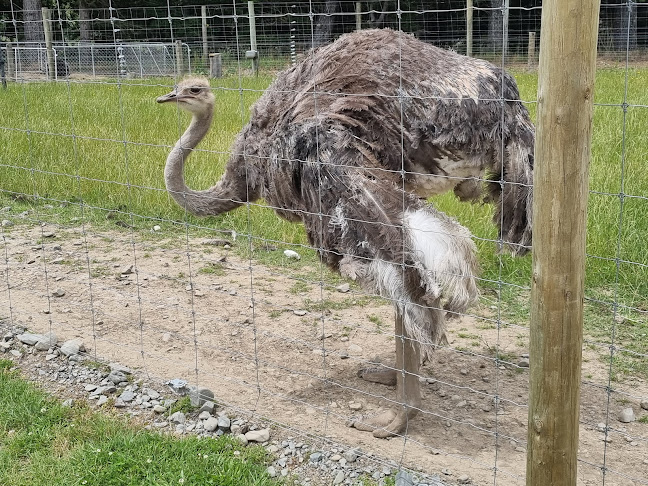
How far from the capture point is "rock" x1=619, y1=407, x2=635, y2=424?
385 cm

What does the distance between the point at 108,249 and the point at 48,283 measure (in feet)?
2.68

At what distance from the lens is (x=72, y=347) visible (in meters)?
4.48

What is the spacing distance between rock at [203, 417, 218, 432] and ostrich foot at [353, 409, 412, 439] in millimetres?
637

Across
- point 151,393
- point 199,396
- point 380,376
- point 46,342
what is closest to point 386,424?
point 380,376

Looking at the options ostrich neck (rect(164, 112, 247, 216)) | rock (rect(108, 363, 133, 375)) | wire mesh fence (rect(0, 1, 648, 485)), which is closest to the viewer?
wire mesh fence (rect(0, 1, 648, 485))

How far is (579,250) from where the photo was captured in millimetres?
2369

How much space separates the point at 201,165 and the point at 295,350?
11.6ft

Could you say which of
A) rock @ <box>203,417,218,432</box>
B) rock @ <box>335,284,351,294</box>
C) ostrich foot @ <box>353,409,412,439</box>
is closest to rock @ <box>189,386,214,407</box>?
rock @ <box>203,417,218,432</box>

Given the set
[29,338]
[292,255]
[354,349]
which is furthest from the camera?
[292,255]

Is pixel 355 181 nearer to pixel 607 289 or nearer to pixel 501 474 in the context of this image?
pixel 501 474

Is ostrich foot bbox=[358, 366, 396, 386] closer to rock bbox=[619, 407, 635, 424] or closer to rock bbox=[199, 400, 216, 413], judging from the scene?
rock bbox=[199, 400, 216, 413]

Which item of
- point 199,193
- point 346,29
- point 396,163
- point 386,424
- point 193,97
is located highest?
point 346,29

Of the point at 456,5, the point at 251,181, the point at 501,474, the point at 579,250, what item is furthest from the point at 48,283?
the point at 456,5

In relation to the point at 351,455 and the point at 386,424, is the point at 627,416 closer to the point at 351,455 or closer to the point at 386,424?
the point at 386,424
